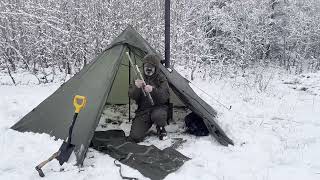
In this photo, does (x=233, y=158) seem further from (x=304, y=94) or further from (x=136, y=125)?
(x=304, y=94)

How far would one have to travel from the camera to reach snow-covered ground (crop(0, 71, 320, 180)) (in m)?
3.85

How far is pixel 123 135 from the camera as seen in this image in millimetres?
5102

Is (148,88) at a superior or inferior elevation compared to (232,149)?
superior

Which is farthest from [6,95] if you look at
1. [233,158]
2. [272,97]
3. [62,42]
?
[272,97]

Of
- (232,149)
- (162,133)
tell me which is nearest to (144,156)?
(162,133)

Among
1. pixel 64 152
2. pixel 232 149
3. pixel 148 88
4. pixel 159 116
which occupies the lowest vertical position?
pixel 232 149

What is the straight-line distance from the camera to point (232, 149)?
4.60 meters

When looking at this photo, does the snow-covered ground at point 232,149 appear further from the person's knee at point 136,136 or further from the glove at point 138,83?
the glove at point 138,83

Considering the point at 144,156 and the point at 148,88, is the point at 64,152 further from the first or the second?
the point at 148,88

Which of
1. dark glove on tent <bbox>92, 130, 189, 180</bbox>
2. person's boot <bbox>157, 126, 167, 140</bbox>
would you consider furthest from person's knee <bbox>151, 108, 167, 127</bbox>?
dark glove on tent <bbox>92, 130, 189, 180</bbox>

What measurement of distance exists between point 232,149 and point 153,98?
1.38 metres

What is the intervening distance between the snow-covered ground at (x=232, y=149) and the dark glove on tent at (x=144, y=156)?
4.0 inches

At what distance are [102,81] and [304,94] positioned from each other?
612 centimetres

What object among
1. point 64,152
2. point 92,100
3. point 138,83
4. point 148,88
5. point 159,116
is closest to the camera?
point 64,152
